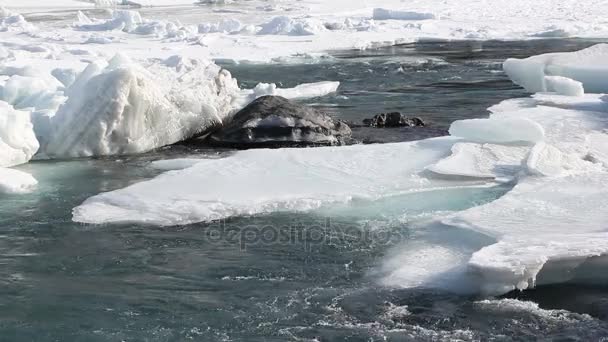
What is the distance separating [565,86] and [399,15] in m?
16.6

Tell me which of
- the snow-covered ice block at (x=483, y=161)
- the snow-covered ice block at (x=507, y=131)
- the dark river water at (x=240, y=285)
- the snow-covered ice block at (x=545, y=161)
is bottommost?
the dark river water at (x=240, y=285)

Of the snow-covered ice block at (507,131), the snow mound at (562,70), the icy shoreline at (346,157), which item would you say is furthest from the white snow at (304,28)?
the snow-covered ice block at (507,131)

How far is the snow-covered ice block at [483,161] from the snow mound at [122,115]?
11.6 feet

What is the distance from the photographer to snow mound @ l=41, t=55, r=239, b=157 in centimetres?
1019

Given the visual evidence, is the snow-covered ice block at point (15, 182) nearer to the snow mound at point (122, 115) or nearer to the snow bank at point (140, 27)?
the snow mound at point (122, 115)

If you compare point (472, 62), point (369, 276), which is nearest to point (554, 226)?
point (369, 276)

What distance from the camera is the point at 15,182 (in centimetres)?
859

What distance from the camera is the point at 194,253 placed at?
22.3 feet

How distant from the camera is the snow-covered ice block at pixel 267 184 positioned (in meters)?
7.73

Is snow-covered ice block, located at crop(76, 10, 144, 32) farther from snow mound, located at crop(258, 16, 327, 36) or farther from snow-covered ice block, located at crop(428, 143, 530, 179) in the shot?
snow-covered ice block, located at crop(428, 143, 530, 179)

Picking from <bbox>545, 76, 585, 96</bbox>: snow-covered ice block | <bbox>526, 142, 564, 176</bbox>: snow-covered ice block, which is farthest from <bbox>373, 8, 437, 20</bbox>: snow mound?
<bbox>526, 142, 564, 176</bbox>: snow-covered ice block

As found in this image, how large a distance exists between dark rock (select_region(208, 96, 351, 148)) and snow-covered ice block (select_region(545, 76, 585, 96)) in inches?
163

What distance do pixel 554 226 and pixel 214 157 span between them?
173 inches

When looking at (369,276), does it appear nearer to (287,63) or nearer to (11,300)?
(11,300)
